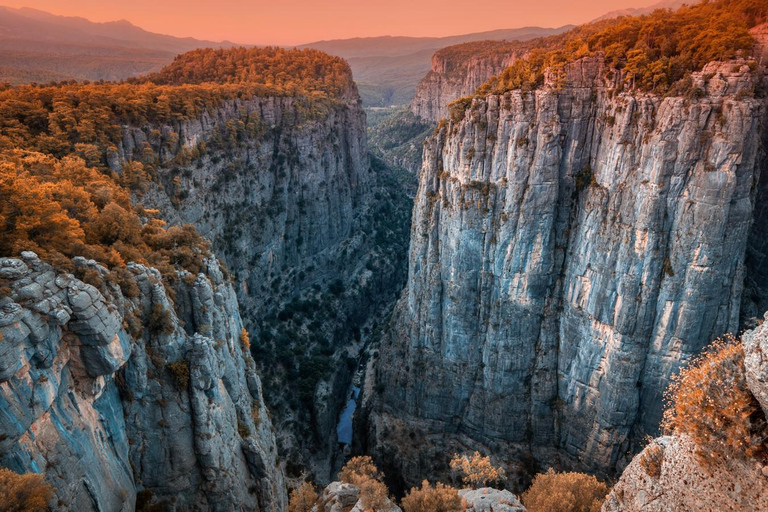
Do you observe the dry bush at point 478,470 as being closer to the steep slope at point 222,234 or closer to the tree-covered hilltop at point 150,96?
the steep slope at point 222,234

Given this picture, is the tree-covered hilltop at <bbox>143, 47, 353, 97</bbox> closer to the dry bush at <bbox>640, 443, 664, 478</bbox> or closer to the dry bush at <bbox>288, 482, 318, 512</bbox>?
the dry bush at <bbox>288, 482, 318, 512</bbox>

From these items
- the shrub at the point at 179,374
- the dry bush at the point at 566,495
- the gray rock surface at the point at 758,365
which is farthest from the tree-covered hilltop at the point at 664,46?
the shrub at the point at 179,374

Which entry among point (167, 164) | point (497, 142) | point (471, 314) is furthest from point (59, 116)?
point (471, 314)

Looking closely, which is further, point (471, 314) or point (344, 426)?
point (344, 426)

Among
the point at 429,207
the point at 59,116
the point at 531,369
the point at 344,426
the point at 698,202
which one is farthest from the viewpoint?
the point at 344,426

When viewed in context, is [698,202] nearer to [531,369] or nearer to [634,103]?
[634,103]

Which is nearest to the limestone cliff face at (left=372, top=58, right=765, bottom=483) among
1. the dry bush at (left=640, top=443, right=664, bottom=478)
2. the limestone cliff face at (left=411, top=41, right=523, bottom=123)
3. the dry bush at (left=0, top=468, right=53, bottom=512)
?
the dry bush at (left=640, top=443, right=664, bottom=478)

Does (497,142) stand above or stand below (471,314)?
above
